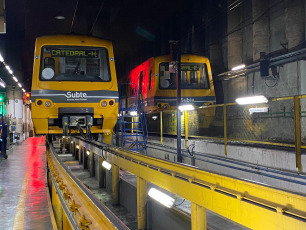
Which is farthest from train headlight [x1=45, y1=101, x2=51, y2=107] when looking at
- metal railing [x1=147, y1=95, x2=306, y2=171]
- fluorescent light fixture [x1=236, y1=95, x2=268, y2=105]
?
fluorescent light fixture [x1=236, y1=95, x2=268, y2=105]

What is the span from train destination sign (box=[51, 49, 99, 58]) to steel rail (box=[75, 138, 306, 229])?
478cm

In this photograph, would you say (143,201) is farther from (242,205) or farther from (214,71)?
(214,71)

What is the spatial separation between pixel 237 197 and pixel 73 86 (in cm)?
619

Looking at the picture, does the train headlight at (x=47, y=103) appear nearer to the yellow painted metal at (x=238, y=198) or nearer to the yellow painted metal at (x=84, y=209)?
the yellow painted metal at (x=84, y=209)

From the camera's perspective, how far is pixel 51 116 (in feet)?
25.6

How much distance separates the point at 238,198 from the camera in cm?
261

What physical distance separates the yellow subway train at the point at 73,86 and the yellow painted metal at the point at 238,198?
4.12 metres

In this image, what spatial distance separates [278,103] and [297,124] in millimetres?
5832

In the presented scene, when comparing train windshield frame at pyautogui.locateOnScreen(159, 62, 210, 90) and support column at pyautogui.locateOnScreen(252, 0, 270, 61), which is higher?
support column at pyautogui.locateOnScreen(252, 0, 270, 61)

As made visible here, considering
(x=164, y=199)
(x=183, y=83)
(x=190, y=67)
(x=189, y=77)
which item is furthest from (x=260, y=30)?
(x=164, y=199)

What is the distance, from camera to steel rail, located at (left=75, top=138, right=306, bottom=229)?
217cm

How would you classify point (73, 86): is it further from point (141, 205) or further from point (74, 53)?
point (141, 205)

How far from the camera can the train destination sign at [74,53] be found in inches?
324

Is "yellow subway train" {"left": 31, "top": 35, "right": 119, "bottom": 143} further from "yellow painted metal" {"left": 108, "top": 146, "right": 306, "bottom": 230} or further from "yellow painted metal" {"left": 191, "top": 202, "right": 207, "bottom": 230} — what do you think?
"yellow painted metal" {"left": 191, "top": 202, "right": 207, "bottom": 230}
